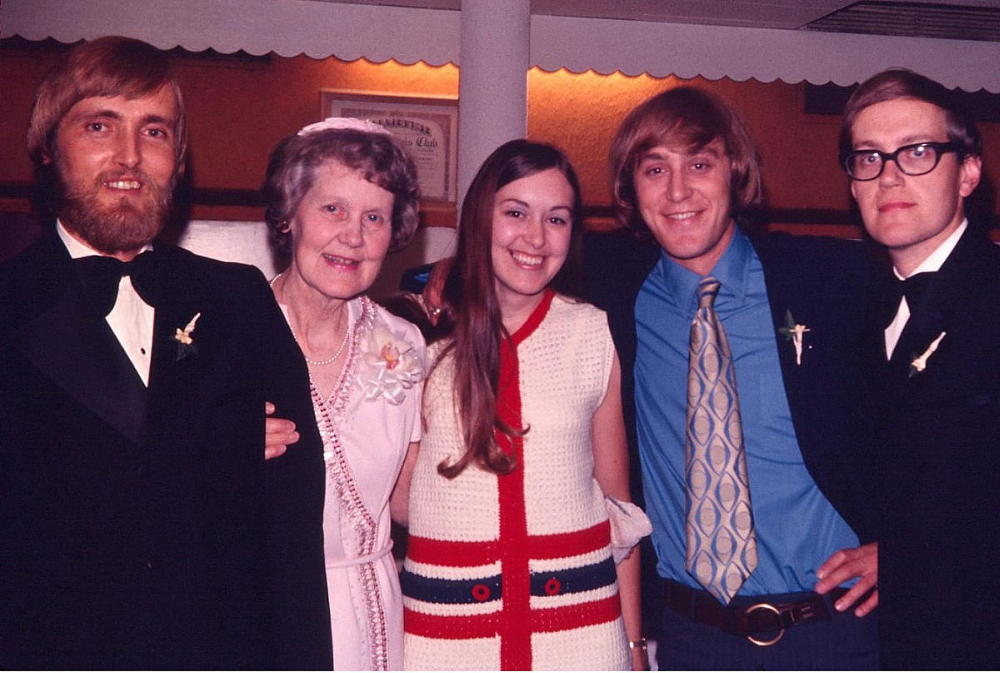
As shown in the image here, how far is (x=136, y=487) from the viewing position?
193 centimetres

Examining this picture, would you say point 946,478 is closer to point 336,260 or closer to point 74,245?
point 336,260

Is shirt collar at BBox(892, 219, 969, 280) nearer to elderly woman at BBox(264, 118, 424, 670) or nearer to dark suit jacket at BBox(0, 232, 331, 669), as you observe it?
elderly woman at BBox(264, 118, 424, 670)

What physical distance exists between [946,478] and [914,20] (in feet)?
19.7

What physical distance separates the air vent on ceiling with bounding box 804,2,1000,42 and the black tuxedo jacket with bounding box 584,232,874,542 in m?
4.42

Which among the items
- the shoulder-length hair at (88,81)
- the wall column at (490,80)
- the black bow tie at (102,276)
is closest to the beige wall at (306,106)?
the wall column at (490,80)

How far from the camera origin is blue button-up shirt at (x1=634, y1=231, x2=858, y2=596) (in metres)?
2.59

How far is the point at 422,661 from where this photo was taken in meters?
2.55

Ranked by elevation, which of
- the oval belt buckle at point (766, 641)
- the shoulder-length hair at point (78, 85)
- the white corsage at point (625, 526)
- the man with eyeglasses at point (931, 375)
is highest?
the shoulder-length hair at point (78, 85)

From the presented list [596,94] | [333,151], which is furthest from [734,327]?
[596,94]

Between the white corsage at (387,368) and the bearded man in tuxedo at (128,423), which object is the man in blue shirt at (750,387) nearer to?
the white corsage at (387,368)

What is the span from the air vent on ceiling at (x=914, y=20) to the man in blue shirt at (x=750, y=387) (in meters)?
4.37

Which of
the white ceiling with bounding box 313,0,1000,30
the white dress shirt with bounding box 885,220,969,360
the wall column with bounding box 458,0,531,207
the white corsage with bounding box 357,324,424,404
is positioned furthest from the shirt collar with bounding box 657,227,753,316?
the white ceiling with bounding box 313,0,1000,30

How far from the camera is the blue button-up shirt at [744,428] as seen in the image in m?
2.59

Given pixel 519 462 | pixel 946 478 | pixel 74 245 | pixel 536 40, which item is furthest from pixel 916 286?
pixel 536 40
